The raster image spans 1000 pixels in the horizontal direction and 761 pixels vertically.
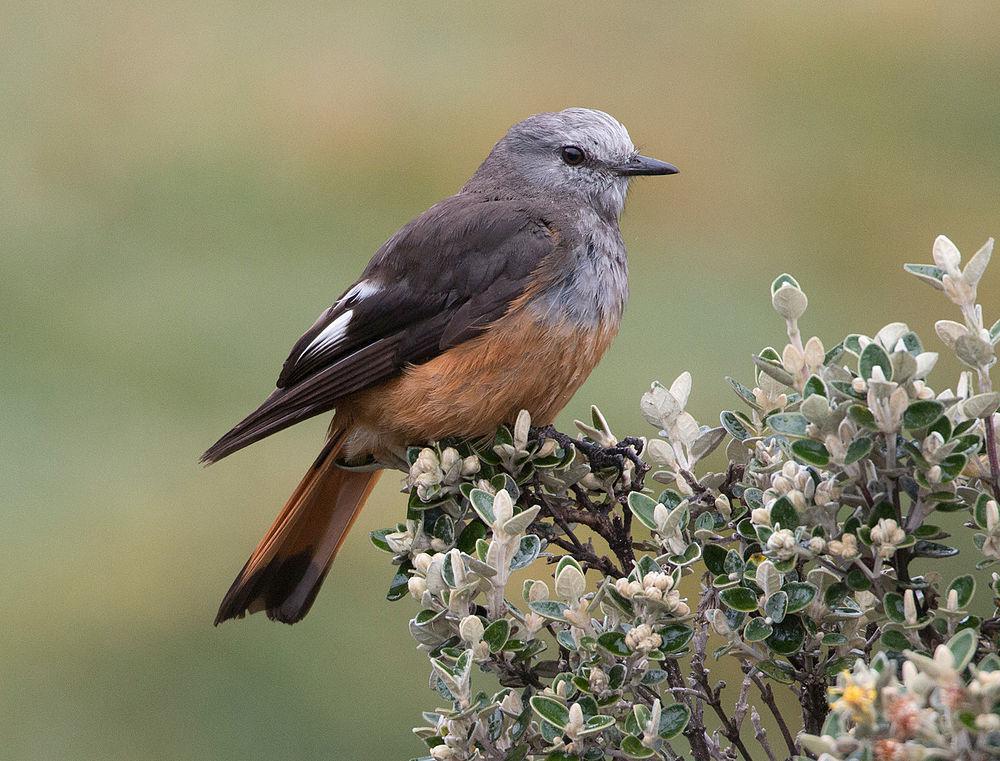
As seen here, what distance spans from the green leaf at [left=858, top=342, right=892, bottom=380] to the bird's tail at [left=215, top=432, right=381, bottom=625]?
204 centimetres

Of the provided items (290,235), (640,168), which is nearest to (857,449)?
(640,168)

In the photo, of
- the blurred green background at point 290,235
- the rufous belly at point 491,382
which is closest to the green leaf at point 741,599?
the rufous belly at point 491,382

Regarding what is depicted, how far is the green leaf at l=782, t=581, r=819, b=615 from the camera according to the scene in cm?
194

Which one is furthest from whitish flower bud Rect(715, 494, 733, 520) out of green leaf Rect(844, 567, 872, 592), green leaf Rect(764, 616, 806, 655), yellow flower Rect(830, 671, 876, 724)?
yellow flower Rect(830, 671, 876, 724)

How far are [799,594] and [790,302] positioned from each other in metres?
0.48

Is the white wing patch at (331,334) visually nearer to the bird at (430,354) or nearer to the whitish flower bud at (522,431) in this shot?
the bird at (430,354)

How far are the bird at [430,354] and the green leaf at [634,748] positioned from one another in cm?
157

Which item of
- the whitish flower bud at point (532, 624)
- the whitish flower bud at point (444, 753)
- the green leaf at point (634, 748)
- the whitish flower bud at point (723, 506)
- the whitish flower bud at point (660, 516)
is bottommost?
the whitish flower bud at point (444, 753)

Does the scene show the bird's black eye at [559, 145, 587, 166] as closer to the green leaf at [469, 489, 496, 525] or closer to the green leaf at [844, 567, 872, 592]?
the green leaf at [469, 489, 496, 525]

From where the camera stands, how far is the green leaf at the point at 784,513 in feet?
6.24

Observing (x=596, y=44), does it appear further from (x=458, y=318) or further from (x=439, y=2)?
(x=458, y=318)

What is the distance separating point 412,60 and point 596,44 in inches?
50.5

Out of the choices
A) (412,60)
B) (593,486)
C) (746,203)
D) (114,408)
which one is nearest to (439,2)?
(412,60)

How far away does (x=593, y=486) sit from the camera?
2777 millimetres
